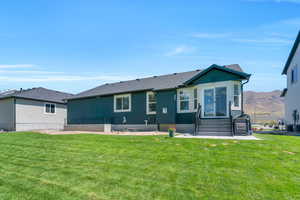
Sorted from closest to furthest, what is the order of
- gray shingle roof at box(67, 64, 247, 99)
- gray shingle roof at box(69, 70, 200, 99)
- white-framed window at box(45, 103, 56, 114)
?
gray shingle roof at box(67, 64, 247, 99)
gray shingle roof at box(69, 70, 200, 99)
white-framed window at box(45, 103, 56, 114)

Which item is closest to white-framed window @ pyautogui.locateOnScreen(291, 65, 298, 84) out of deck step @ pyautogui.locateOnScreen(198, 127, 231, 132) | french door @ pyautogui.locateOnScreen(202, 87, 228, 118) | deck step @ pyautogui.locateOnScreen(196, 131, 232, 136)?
french door @ pyautogui.locateOnScreen(202, 87, 228, 118)

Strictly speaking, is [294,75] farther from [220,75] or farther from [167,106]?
[167,106]

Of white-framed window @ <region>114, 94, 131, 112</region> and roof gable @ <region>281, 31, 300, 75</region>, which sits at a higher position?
roof gable @ <region>281, 31, 300, 75</region>

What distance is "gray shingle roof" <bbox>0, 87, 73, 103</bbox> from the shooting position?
20855mm

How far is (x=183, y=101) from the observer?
47.1 feet

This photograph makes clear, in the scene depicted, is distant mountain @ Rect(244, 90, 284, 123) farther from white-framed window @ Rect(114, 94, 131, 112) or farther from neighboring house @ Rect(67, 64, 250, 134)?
neighboring house @ Rect(67, 64, 250, 134)

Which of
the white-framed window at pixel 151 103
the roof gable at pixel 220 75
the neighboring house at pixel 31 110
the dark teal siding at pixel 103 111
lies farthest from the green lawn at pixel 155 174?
the neighboring house at pixel 31 110

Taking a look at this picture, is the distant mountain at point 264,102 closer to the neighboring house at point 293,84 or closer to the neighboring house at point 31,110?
the neighboring house at point 293,84

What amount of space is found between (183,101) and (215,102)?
2.34m

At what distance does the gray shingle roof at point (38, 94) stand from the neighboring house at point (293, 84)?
21726 mm

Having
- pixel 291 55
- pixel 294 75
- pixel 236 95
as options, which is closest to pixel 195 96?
pixel 236 95

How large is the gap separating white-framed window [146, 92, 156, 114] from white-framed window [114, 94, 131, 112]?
6.22 ft

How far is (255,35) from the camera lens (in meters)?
13.3

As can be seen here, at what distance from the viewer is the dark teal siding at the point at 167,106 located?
14227 millimetres
